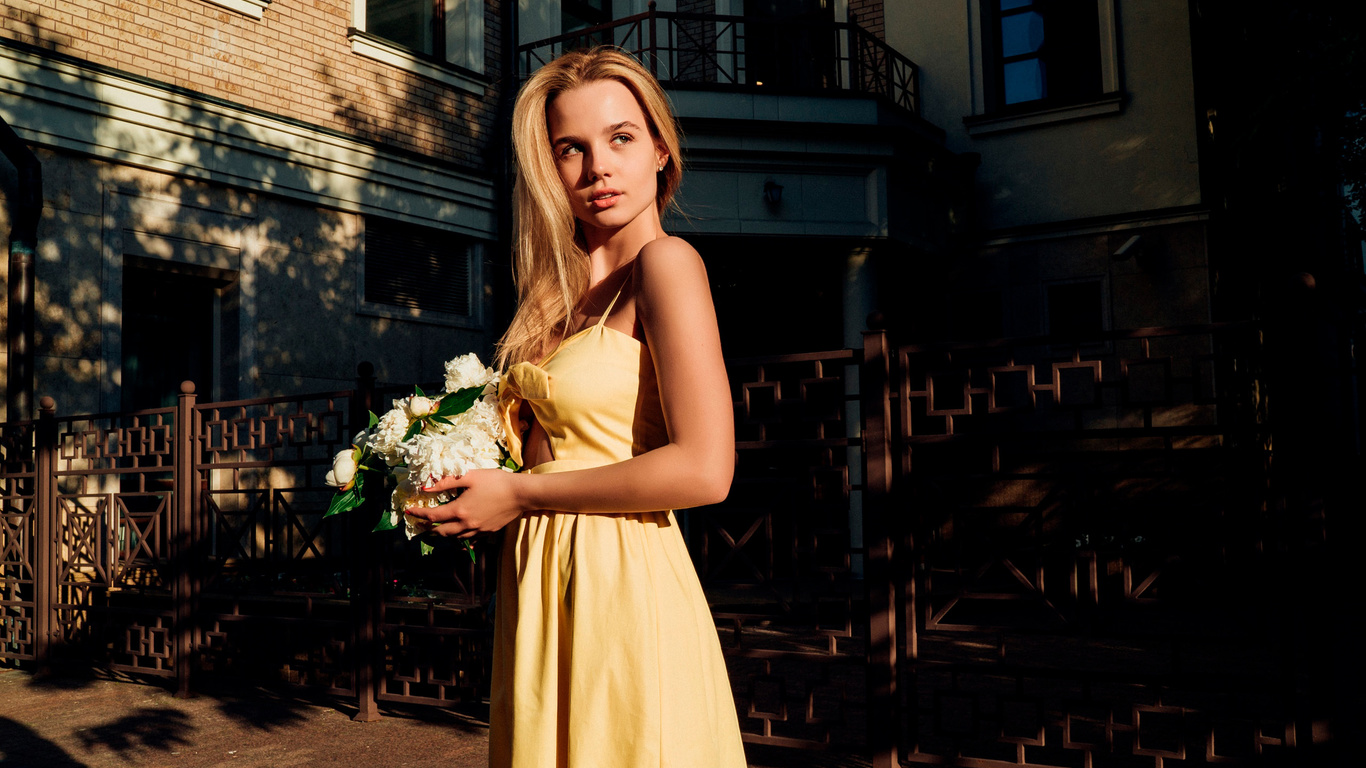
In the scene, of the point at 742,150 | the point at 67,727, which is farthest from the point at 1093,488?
the point at 742,150

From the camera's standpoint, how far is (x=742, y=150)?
472 inches

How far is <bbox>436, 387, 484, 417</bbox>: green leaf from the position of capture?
6.24 feet

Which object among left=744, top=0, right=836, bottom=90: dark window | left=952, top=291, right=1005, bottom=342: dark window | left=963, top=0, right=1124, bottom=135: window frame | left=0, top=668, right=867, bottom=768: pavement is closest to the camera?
left=0, top=668, right=867, bottom=768: pavement

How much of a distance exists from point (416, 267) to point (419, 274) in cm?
8

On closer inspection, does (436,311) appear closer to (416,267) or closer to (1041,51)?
(416,267)

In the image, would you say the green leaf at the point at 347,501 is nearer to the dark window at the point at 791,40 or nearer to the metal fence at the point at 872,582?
the metal fence at the point at 872,582

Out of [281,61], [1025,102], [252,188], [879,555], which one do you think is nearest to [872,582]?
[879,555]

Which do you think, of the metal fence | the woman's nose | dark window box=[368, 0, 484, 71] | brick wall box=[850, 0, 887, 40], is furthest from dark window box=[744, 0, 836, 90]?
the woman's nose

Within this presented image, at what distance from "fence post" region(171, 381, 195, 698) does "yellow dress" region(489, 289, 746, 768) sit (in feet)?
19.8

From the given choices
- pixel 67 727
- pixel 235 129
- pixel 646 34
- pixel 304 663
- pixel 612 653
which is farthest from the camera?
pixel 646 34

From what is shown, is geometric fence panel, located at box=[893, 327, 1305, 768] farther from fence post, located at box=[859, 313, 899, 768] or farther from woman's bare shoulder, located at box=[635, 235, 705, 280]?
woman's bare shoulder, located at box=[635, 235, 705, 280]

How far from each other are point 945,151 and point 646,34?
4349 millimetres

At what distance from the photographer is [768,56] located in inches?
523

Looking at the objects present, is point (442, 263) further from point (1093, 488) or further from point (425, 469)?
point (425, 469)
